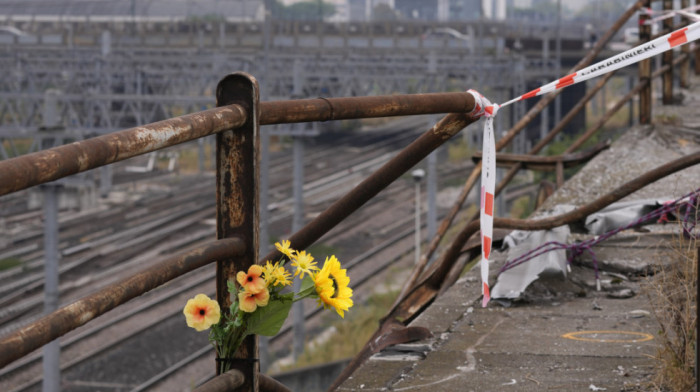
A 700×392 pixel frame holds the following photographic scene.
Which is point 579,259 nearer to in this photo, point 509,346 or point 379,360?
point 509,346

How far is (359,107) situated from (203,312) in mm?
737

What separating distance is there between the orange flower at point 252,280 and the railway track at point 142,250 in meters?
17.7

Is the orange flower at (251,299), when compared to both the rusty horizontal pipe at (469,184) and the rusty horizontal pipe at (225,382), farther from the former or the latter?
the rusty horizontal pipe at (469,184)

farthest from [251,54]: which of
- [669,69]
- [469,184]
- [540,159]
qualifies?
[469,184]

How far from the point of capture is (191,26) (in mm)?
60469

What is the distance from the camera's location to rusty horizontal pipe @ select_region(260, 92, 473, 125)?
244 cm

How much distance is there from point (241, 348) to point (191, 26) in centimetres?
5971

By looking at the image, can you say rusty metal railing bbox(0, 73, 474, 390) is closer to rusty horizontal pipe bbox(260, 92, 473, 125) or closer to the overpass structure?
rusty horizontal pipe bbox(260, 92, 473, 125)

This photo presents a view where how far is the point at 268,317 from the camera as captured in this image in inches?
90.6

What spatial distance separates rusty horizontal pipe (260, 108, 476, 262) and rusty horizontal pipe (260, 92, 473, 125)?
63 millimetres

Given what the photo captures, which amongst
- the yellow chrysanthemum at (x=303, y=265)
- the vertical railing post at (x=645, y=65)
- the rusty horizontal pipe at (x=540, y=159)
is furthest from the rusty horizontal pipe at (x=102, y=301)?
the vertical railing post at (x=645, y=65)

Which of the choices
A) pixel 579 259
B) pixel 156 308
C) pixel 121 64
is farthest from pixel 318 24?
pixel 579 259

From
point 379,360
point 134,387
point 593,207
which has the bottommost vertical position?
point 134,387

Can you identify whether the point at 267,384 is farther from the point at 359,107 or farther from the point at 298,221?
the point at 298,221
